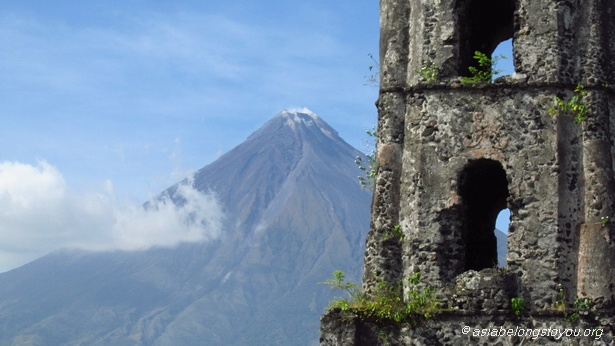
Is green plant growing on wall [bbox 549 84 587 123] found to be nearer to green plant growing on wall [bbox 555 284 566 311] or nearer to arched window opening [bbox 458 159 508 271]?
arched window opening [bbox 458 159 508 271]

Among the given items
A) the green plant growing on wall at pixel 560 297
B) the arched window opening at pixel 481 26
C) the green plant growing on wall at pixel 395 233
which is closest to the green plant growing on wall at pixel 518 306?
the green plant growing on wall at pixel 560 297

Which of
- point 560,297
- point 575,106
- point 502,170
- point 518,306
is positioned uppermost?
point 575,106

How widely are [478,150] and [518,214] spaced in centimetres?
133

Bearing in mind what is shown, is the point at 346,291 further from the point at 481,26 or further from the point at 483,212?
the point at 481,26

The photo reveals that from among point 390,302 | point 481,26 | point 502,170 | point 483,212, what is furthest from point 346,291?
point 481,26

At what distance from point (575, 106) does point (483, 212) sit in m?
3.51

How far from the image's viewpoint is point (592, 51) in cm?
1988

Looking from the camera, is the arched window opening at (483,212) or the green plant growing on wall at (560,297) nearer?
the green plant growing on wall at (560,297)

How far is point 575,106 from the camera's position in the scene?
19.6 m

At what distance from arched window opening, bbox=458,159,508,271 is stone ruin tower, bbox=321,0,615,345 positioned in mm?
267

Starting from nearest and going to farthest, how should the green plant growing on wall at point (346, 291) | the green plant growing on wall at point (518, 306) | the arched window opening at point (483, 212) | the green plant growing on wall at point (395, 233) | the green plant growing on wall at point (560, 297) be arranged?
the green plant growing on wall at point (560, 297) → the green plant growing on wall at point (518, 306) → the green plant growing on wall at point (346, 291) → the green plant growing on wall at point (395, 233) → the arched window opening at point (483, 212)

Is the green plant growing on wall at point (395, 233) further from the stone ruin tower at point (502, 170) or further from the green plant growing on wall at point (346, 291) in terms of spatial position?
the green plant growing on wall at point (346, 291)

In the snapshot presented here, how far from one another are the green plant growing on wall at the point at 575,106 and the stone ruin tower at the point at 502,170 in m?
0.03

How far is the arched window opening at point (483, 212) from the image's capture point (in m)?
21.3
